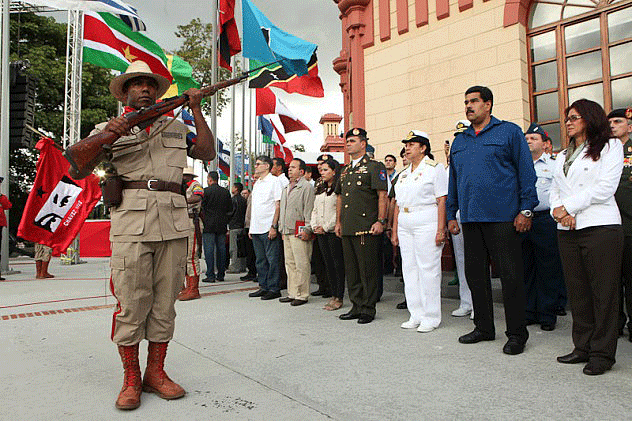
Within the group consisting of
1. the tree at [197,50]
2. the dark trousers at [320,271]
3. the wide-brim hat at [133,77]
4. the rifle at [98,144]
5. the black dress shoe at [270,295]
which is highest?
the tree at [197,50]

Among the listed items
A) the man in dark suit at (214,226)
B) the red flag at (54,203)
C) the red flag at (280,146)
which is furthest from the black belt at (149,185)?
the red flag at (280,146)

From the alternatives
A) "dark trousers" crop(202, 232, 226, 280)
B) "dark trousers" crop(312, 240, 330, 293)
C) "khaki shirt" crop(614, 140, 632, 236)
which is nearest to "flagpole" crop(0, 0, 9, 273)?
"dark trousers" crop(202, 232, 226, 280)

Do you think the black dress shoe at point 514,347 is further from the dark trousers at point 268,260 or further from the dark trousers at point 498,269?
the dark trousers at point 268,260

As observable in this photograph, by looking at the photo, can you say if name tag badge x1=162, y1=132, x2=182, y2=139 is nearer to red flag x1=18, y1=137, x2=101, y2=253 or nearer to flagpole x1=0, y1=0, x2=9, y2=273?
red flag x1=18, y1=137, x2=101, y2=253

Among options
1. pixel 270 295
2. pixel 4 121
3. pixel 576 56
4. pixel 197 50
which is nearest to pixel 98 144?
pixel 270 295

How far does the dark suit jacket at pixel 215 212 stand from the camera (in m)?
8.69

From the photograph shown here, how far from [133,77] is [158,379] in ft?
6.56

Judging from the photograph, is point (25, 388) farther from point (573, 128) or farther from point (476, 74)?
point (476, 74)

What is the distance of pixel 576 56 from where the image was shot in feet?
24.7

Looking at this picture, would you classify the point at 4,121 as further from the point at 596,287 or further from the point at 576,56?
the point at 596,287

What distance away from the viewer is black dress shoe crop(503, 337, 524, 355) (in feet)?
11.9

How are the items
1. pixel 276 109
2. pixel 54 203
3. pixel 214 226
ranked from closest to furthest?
pixel 214 226, pixel 54 203, pixel 276 109

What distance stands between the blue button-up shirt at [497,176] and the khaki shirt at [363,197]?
1.19 metres

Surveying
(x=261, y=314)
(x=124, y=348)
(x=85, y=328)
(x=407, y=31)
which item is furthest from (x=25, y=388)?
(x=407, y=31)
